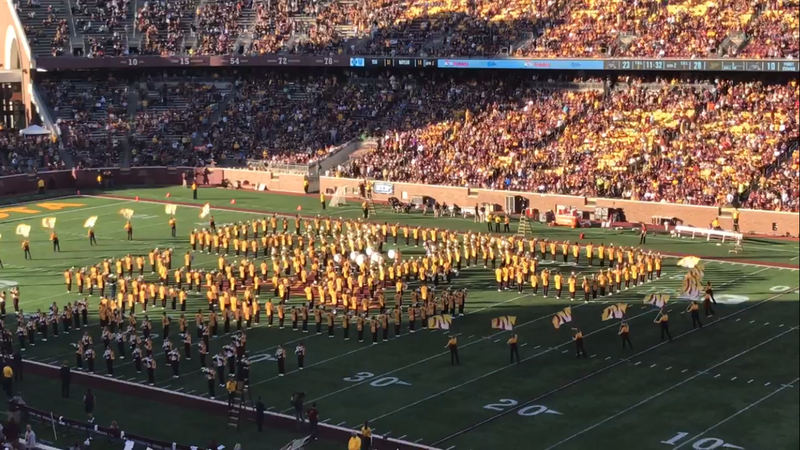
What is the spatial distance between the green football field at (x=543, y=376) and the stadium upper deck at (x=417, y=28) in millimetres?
15210

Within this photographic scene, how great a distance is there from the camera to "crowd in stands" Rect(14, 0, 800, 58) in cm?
5197

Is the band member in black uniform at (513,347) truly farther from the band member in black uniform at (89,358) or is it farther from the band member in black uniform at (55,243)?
the band member in black uniform at (55,243)

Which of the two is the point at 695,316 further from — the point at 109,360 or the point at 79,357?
the point at 79,357

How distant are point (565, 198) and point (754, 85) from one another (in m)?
9.03

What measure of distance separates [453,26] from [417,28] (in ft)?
7.52

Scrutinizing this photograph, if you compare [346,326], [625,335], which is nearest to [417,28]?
[346,326]

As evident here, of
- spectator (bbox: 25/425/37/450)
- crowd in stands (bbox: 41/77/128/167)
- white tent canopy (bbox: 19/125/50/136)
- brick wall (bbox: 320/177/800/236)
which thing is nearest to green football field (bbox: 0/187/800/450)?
spectator (bbox: 25/425/37/450)

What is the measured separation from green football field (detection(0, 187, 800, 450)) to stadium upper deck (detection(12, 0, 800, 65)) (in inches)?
599

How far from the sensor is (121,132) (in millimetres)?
65062

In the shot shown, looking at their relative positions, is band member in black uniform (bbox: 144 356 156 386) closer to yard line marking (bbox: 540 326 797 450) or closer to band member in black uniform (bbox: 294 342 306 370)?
band member in black uniform (bbox: 294 342 306 370)

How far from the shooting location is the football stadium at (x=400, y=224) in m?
25.9

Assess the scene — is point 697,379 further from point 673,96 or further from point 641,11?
point 641,11

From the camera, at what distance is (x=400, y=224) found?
48.9 meters

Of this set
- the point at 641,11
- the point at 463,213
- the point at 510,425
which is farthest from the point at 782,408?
the point at 641,11
